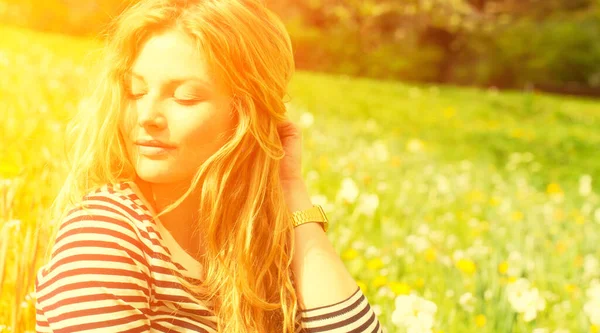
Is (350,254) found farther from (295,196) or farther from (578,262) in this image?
(578,262)

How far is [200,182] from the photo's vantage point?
1.64 m

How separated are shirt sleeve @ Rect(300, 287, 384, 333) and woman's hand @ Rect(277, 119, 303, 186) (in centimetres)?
37

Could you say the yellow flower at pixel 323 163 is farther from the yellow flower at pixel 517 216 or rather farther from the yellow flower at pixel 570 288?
the yellow flower at pixel 570 288

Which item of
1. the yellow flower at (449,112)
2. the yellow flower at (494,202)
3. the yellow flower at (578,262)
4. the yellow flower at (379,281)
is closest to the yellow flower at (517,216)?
the yellow flower at (494,202)

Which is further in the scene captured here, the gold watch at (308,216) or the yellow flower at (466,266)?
the yellow flower at (466,266)

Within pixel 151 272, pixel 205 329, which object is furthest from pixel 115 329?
pixel 205 329

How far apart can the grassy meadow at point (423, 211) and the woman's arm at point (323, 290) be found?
233 mm

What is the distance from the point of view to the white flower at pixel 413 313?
1.87 meters

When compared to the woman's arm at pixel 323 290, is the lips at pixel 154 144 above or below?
above

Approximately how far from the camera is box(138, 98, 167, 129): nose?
151cm

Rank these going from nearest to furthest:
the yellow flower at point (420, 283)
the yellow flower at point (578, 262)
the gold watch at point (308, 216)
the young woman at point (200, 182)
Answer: the young woman at point (200, 182), the gold watch at point (308, 216), the yellow flower at point (420, 283), the yellow flower at point (578, 262)

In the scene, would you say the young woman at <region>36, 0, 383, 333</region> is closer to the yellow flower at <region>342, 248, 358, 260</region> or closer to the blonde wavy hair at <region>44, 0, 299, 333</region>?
the blonde wavy hair at <region>44, 0, 299, 333</region>

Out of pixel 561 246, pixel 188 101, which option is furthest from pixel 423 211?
pixel 188 101

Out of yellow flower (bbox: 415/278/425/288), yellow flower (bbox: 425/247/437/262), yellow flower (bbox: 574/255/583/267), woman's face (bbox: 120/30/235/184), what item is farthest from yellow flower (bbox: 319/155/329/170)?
woman's face (bbox: 120/30/235/184)
